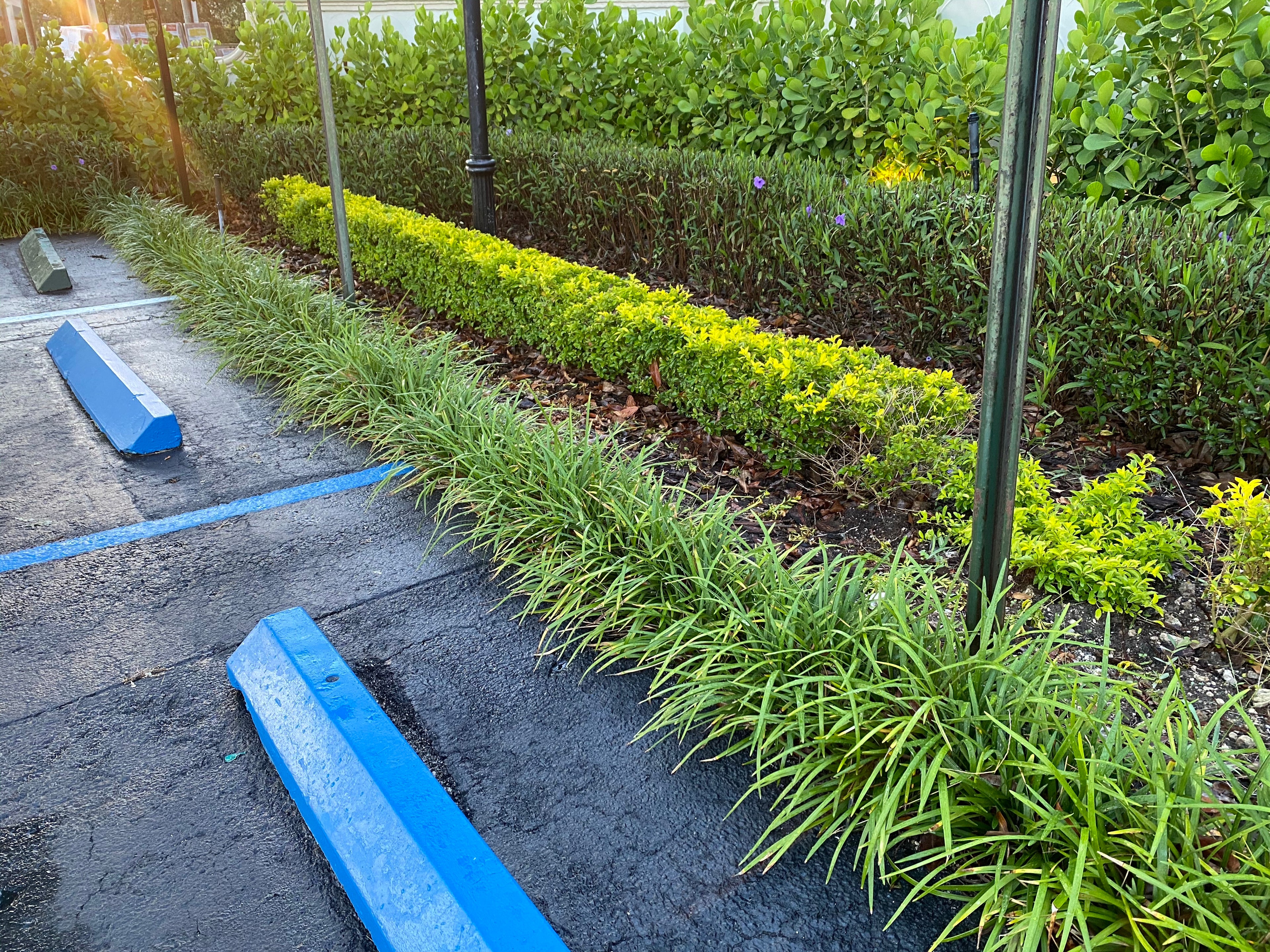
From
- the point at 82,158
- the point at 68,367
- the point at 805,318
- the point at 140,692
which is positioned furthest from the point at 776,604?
the point at 82,158

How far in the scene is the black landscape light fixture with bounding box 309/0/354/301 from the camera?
5.62 metres

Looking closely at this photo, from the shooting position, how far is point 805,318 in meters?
5.50

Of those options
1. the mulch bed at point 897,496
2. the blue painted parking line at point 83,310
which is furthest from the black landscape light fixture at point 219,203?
the mulch bed at point 897,496

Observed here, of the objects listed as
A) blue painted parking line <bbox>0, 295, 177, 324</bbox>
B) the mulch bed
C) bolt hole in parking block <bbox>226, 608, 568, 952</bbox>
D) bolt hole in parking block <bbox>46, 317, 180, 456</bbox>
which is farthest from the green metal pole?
blue painted parking line <bbox>0, 295, 177, 324</bbox>

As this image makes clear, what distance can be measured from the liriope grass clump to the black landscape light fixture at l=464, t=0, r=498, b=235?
342 cm

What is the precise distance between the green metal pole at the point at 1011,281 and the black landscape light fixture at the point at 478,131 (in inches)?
200

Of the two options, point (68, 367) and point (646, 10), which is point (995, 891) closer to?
point (68, 367)

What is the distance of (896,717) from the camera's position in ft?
7.48

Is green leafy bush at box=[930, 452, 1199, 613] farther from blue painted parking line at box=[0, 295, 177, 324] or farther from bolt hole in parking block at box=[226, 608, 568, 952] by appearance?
blue painted parking line at box=[0, 295, 177, 324]

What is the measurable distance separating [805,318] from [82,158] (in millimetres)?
9216

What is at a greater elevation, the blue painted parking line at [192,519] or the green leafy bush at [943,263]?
the green leafy bush at [943,263]

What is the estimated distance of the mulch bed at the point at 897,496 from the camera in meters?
2.80

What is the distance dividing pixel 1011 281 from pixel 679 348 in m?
2.27

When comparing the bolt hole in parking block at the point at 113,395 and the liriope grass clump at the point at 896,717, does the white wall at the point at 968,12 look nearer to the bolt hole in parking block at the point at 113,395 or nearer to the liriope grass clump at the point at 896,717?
the liriope grass clump at the point at 896,717
